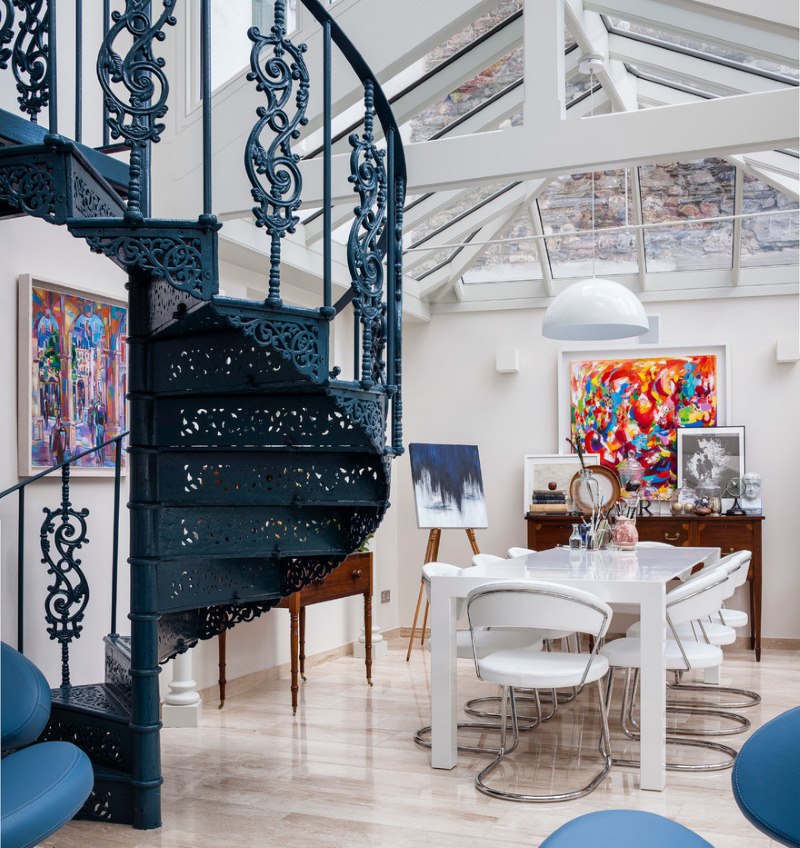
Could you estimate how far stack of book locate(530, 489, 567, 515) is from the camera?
783 cm

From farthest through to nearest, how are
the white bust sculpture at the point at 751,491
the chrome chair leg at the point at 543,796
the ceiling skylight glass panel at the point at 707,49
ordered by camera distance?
1. the white bust sculpture at the point at 751,491
2. the ceiling skylight glass panel at the point at 707,49
3. the chrome chair leg at the point at 543,796

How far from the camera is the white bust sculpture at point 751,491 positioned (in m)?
7.58

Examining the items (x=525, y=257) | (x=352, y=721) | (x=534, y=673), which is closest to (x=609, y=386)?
(x=525, y=257)

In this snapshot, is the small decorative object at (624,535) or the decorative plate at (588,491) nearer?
the small decorative object at (624,535)

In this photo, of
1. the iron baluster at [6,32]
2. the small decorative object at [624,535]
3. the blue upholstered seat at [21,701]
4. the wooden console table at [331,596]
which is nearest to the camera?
the blue upholstered seat at [21,701]

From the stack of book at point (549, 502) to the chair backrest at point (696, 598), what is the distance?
118 inches

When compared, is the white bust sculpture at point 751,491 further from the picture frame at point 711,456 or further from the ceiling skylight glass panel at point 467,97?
the ceiling skylight glass panel at point 467,97

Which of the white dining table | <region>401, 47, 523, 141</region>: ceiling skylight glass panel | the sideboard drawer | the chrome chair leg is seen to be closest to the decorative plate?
the sideboard drawer

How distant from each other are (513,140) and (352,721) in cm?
324

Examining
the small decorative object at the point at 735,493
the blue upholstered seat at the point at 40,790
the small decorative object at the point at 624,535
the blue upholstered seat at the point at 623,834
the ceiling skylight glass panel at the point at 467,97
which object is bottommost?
the blue upholstered seat at the point at 40,790

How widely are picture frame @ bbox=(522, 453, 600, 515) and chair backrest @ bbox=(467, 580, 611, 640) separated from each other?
3861 millimetres

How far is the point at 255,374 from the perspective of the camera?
3.71 m

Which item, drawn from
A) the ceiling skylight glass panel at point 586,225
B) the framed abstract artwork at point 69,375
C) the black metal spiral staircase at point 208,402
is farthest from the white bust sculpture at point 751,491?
the framed abstract artwork at point 69,375

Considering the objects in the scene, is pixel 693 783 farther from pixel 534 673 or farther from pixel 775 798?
pixel 775 798
